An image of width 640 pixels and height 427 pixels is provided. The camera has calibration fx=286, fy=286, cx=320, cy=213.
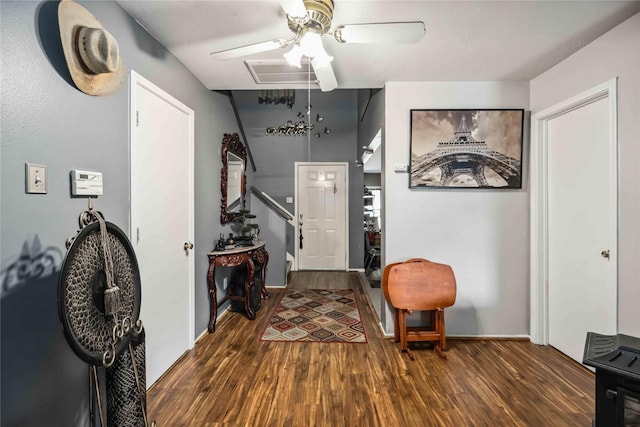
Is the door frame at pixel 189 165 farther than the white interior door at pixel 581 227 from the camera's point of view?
No

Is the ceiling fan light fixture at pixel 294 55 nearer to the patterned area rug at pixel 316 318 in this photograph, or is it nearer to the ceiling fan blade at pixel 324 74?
the ceiling fan blade at pixel 324 74

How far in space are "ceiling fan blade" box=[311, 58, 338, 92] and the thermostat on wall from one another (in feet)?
4.15

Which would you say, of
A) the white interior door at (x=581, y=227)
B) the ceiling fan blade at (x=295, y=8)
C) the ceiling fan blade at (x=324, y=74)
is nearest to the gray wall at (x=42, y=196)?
the ceiling fan blade at (x=295, y=8)

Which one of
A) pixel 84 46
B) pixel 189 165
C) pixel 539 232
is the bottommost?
pixel 539 232

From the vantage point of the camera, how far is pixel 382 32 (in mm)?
1380

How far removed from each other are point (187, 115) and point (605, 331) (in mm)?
3532

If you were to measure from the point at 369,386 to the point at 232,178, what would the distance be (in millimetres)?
2769

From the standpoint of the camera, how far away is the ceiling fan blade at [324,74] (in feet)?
5.21

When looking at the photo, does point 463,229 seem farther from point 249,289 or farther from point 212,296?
point 212,296

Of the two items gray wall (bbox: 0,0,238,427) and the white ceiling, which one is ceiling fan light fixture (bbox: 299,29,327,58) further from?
gray wall (bbox: 0,0,238,427)

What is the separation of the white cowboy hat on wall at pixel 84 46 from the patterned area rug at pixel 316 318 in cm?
231

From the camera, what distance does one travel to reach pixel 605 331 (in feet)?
6.48

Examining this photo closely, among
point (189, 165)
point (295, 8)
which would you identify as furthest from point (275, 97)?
point (295, 8)

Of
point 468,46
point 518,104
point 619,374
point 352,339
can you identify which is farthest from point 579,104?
point 352,339
